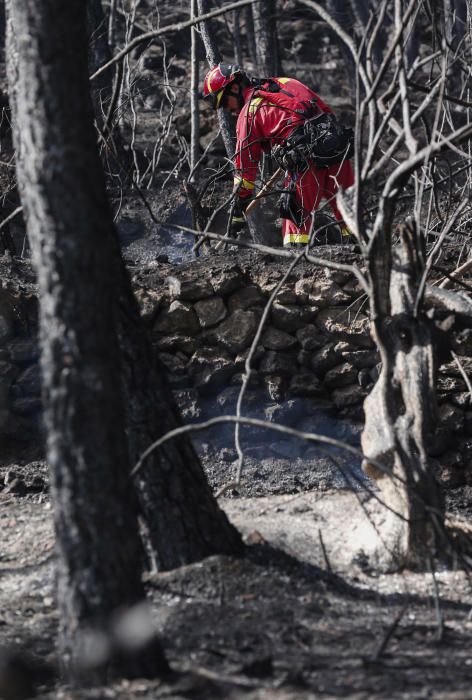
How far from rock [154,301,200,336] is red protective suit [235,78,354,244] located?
965mm

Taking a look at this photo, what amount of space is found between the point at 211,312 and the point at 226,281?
8.4 inches

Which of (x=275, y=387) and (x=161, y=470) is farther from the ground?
(x=275, y=387)

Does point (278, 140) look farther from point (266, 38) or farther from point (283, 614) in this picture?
point (283, 614)

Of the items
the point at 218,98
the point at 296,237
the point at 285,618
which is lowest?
the point at 285,618

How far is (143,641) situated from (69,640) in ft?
0.73

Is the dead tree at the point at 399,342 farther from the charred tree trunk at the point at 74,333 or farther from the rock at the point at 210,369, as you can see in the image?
the rock at the point at 210,369

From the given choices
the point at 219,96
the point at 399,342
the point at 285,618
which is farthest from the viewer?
the point at 219,96

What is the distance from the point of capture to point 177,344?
5.71 meters

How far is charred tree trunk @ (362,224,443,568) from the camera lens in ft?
12.5

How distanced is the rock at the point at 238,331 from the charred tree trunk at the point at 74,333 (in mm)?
2907

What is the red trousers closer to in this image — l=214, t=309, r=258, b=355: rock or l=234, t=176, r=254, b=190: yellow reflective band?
l=234, t=176, r=254, b=190: yellow reflective band

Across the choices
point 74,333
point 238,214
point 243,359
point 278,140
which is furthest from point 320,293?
point 74,333

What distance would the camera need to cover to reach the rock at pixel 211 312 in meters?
5.70

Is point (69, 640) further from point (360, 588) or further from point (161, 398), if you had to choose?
point (360, 588)
